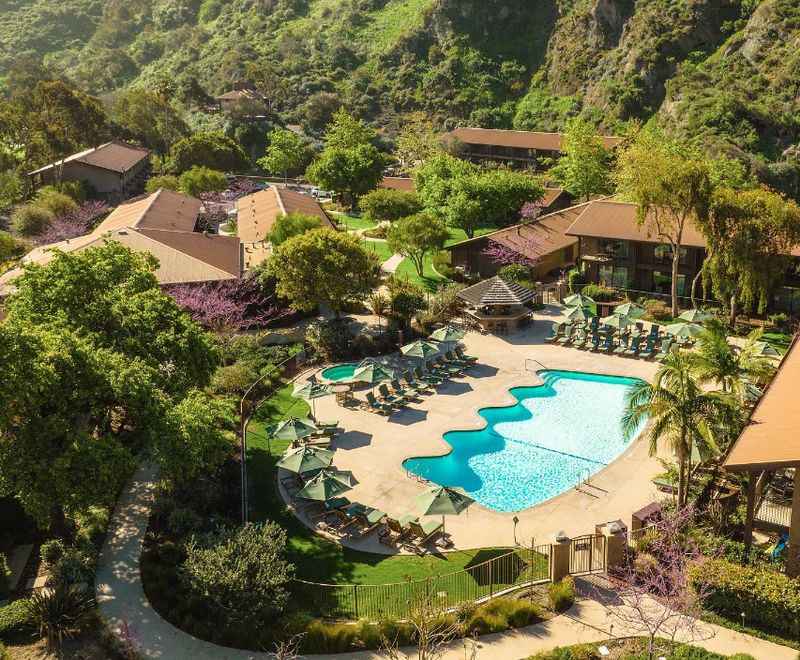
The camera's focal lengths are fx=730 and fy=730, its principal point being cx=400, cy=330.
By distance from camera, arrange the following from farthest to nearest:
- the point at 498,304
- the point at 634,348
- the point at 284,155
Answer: the point at 284,155 → the point at 498,304 → the point at 634,348

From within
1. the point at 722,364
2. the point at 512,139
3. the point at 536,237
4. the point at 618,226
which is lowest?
the point at 722,364

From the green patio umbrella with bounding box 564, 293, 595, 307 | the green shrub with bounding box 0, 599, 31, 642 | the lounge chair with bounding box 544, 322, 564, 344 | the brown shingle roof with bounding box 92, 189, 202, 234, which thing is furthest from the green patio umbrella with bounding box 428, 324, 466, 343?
the brown shingle roof with bounding box 92, 189, 202, 234

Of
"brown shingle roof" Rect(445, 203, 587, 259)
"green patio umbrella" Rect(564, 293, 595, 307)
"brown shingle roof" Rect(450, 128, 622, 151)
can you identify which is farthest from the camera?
"brown shingle roof" Rect(450, 128, 622, 151)

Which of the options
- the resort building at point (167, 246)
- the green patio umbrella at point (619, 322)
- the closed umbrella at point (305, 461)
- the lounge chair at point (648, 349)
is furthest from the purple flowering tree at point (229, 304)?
the lounge chair at point (648, 349)

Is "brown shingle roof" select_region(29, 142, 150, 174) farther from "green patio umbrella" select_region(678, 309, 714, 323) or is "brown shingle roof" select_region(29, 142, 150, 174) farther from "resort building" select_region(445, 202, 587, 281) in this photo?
"green patio umbrella" select_region(678, 309, 714, 323)

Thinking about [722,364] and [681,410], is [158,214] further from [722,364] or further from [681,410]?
[681,410]

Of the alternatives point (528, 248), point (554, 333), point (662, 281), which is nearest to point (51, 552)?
point (554, 333)
